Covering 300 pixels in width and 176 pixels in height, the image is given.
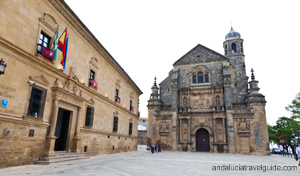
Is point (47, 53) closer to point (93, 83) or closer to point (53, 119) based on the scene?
point (53, 119)

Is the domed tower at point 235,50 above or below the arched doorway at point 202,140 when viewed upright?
above

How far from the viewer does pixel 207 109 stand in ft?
92.1

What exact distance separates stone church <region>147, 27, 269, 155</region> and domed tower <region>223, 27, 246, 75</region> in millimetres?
16813

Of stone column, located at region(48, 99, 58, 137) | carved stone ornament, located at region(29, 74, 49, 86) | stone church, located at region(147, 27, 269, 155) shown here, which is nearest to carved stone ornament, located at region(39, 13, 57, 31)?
carved stone ornament, located at region(29, 74, 49, 86)

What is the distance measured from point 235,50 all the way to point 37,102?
46.4 m

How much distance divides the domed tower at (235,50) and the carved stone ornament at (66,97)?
40.0m

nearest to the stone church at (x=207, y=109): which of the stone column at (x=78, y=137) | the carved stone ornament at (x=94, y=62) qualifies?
the carved stone ornament at (x=94, y=62)

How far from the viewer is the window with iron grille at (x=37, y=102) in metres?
8.93

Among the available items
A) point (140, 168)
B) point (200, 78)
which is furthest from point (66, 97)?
point (200, 78)

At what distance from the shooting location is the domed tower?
143 ft

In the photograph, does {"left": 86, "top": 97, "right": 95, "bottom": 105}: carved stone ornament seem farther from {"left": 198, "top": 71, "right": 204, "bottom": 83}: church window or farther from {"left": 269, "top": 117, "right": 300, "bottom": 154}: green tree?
{"left": 269, "top": 117, "right": 300, "bottom": 154}: green tree

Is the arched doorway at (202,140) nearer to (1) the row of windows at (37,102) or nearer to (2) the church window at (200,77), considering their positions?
(2) the church window at (200,77)

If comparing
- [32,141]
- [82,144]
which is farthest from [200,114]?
[32,141]

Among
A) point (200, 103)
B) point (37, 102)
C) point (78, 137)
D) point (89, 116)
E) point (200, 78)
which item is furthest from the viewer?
point (200, 78)
